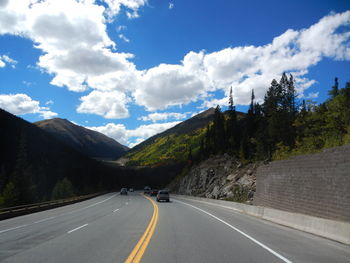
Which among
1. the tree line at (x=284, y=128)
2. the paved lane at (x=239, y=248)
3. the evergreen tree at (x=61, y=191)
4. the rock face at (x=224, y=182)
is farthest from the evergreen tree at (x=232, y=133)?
the paved lane at (x=239, y=248)

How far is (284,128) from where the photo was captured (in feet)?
202

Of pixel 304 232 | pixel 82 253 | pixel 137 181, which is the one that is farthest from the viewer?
pixel 137 181

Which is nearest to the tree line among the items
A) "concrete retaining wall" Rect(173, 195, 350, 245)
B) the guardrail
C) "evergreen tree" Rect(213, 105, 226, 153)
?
"evergreen tree" Rect(213, 105, 226, 153)

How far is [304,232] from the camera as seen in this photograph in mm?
13109

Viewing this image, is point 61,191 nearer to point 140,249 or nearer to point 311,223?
point 311,223

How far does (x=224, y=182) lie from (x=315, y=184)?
4240cm

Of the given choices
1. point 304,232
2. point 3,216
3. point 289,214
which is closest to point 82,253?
point 304,232

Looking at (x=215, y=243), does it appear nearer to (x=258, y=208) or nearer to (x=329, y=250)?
(x=329, y=250)

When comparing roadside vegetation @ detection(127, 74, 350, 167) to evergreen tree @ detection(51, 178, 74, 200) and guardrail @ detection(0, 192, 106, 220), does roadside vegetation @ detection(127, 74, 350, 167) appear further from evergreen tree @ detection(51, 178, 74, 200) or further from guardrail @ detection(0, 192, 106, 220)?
evergreen tree @ detection(51, 178, 74, 200)

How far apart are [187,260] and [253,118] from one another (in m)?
87.0

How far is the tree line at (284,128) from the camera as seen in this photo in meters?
34.8

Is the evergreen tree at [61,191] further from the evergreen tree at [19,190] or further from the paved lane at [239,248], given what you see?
the paved lane at [239,248]

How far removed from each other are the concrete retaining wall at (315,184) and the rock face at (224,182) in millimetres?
17157

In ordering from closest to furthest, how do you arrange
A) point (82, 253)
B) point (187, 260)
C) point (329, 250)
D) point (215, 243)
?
1. point (187, 260)
2. point (82, 253)
3. point (329, 250)
4. point (215, 243)
